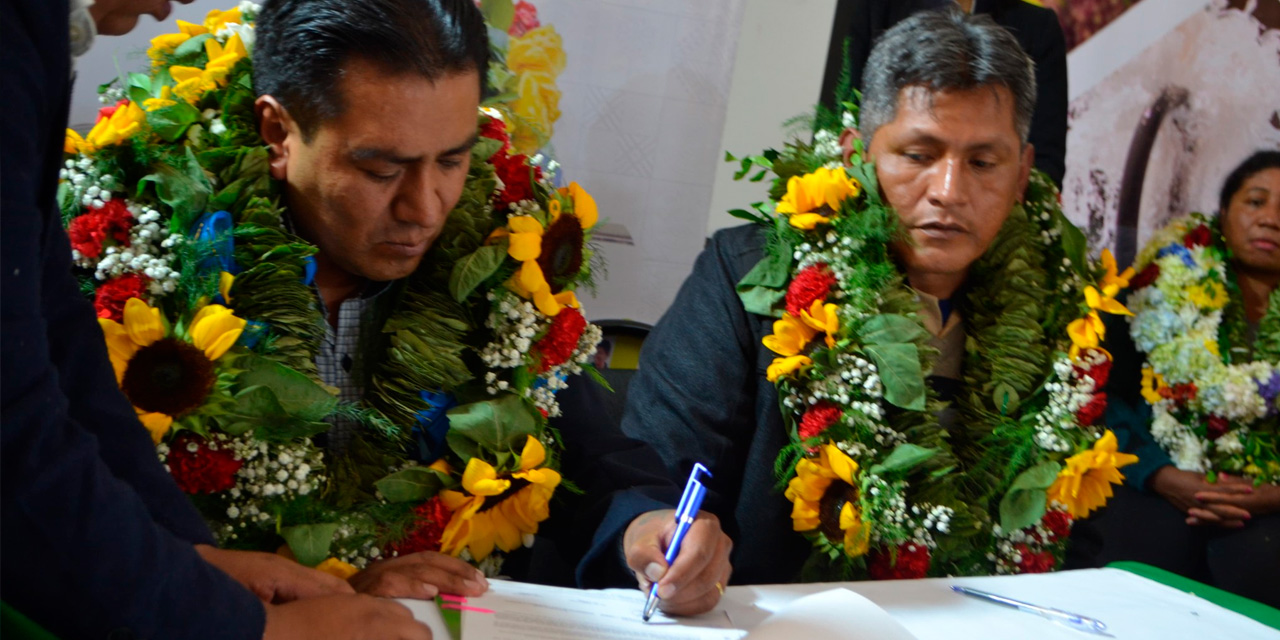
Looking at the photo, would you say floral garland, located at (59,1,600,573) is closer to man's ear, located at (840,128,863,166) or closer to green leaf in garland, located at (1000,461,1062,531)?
man's ear, located at (840,128,863,166)

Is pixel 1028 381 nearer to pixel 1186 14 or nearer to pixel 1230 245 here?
pixel 1230 245

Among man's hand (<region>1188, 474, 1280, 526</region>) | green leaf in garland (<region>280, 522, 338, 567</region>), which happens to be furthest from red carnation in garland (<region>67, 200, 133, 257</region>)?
man's hand (<region>1188, 474, 1280, 526</region>)

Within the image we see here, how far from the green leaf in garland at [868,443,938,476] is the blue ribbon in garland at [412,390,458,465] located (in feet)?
2.88

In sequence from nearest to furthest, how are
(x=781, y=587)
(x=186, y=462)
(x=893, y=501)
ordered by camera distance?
(x=186, y=462)
(x=781, y=587)
(x=893, y=501)

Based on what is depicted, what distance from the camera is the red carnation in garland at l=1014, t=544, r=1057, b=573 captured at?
7.25ft

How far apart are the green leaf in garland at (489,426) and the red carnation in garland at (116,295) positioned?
20.1 inches

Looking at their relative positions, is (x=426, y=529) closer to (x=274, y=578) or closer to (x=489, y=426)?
(x=489, y=426)

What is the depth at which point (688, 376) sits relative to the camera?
228cm

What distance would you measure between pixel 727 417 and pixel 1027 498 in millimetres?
661

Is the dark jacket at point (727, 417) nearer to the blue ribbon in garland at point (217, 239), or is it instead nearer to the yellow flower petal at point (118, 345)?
the blue ribbon in garland at point (217, 239)

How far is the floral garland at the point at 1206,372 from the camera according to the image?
327 centimetres

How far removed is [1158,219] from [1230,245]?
2.47 ft

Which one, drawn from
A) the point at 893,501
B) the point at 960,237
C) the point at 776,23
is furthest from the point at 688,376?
the point at 776,23

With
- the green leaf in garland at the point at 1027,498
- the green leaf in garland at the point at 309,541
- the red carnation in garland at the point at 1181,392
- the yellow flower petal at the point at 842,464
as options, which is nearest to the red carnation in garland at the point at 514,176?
the green leaf in garland at the point at 309,541
